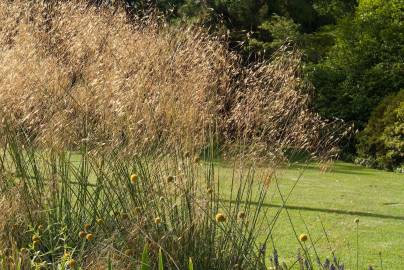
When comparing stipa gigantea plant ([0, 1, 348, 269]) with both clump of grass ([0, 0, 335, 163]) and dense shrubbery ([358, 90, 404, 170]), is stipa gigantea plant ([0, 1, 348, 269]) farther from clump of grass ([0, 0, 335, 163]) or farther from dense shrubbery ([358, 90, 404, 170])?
dense shrubbery ([358, 90, 404, 170])

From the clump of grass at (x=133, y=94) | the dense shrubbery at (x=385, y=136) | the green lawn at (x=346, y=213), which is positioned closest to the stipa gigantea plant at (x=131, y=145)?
the clump of grass at (x=133, y=94)

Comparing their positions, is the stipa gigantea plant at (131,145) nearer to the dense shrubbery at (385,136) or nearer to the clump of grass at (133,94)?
the clump of grass at (133,94)

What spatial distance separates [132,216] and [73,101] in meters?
1.11

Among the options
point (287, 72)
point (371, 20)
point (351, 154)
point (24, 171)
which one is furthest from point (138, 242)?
point (371, 20)

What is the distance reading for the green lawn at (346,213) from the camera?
664 centimetres

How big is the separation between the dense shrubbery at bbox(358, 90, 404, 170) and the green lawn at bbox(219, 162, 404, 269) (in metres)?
0.88

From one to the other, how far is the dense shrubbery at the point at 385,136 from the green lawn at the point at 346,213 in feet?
2.88

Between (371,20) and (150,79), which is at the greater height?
(371,20)

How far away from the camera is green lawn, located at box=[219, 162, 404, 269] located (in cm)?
664

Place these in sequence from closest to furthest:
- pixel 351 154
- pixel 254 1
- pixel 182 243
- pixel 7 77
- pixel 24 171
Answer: pixel 182 243
pixel 24 171
pixel 7 77
pixel 351 154
pixel 254 1

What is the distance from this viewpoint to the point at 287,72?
15.6ft

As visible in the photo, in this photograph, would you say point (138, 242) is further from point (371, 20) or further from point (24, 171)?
point (371, 20)

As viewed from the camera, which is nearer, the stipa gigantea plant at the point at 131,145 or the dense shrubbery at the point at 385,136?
the stipa gigantea plant at the point at 131,145

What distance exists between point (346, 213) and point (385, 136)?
6.88 meters
